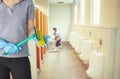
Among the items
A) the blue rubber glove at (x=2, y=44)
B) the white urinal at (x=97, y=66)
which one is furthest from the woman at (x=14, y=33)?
the white urinal at (x=97, y=66)

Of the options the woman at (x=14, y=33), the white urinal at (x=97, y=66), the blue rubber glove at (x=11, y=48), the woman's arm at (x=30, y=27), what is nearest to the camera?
the blue rubber glove at (x=11, y=48)

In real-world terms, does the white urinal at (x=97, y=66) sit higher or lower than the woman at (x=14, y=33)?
lower

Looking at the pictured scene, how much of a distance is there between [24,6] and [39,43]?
0.31m

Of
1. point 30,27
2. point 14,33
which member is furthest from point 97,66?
point 14,33

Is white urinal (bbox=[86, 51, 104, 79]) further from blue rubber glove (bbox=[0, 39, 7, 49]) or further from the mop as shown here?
blue rubber glove (bbox=[0, 39, 7, 49])

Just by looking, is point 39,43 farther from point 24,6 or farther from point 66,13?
point 66,13

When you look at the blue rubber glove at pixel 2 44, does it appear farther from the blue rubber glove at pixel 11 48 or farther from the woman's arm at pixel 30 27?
the woman's arm at pixel 30 27

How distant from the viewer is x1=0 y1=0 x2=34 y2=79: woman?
4.48 ft

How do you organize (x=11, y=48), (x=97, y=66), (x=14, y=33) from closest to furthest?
(x=11, y=48)
(x=14, y=33)
(x=97, y=66)

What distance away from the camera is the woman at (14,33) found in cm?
136

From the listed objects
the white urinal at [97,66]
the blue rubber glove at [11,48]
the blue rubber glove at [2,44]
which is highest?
the blue rubber glove at [2,44]

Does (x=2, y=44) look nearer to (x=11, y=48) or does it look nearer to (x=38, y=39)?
(x=11, y=48)

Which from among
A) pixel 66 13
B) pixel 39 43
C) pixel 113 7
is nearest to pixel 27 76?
pixel 39 43

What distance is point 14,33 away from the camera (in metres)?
1.38
